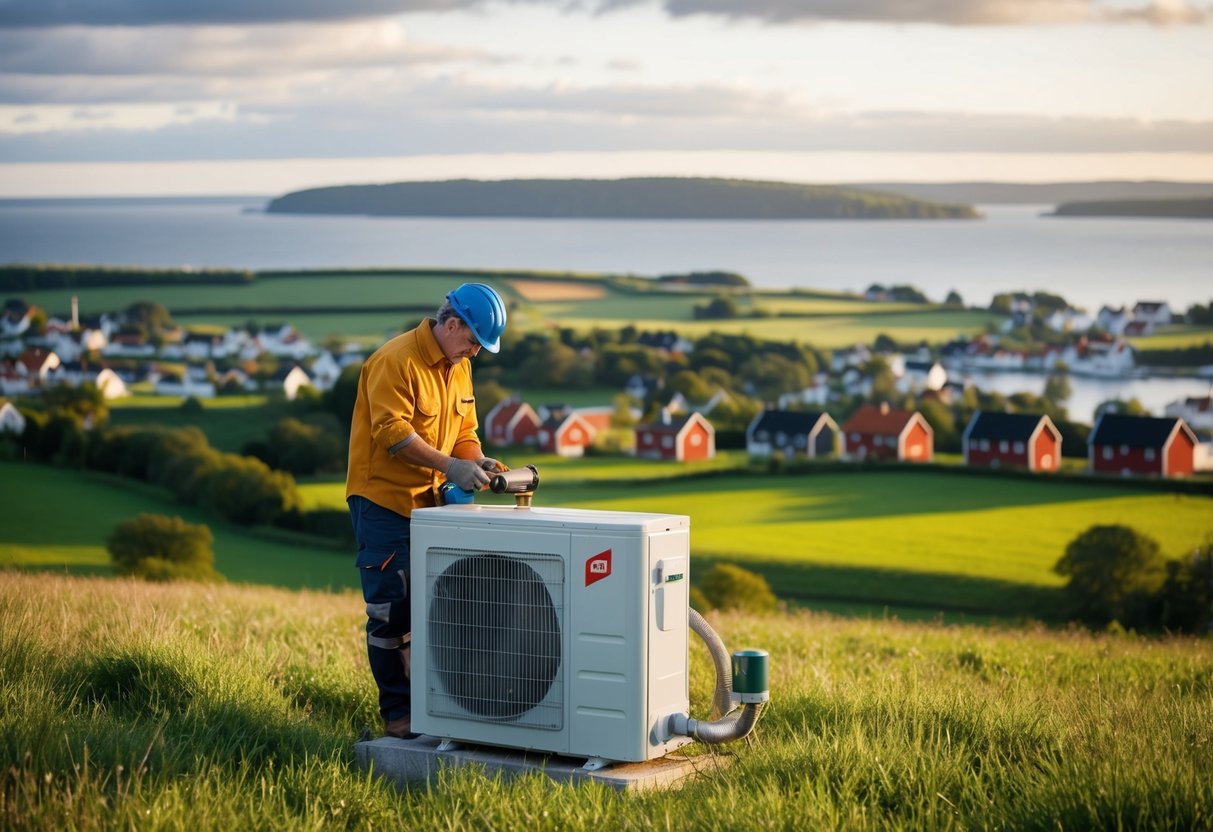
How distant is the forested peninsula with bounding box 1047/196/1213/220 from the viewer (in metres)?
31.5

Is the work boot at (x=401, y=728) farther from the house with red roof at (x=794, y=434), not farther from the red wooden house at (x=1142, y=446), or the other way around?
the house with red roof at (x=794, y=434)

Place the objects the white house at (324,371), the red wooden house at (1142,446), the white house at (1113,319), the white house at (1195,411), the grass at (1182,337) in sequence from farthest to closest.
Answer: the white house at (324,371) < the white house at (1113,319) < the grass at (1182,337) < the red wooden house at (1142,446) < the white house at (1195,411)

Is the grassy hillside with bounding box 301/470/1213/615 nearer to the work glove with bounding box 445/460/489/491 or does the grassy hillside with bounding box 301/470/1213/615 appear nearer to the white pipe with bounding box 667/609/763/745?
the white pipe with bounding box 667/609/763/745

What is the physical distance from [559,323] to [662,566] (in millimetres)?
36752

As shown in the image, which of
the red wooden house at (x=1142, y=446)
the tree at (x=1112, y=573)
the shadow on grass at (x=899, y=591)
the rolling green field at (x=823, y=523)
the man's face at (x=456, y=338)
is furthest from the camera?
the red wooden house at (x=1142, y=446)

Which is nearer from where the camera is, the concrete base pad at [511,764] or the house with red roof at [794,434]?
the concrete base pad at [511,764]

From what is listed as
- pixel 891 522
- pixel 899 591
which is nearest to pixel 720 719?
pixel 899 591

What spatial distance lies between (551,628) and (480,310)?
124 cm

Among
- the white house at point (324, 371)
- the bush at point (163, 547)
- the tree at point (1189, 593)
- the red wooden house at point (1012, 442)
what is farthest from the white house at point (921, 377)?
the bush at point (163, 547)

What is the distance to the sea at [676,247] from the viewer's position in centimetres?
3503

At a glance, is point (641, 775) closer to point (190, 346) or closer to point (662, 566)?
point (662, 566)

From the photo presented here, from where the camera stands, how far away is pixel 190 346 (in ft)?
137

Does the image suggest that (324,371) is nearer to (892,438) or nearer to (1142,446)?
(892,438)

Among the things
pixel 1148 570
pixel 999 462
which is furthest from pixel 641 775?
pixel 999 462
